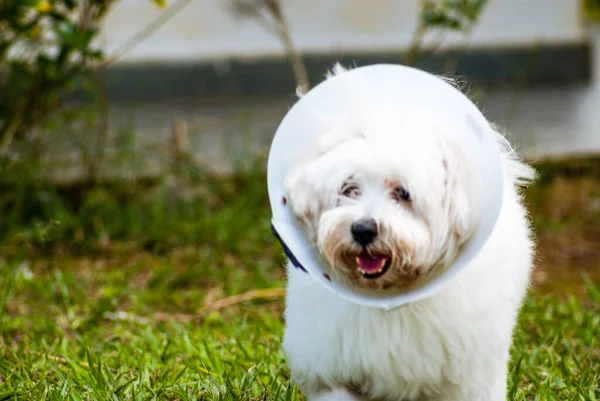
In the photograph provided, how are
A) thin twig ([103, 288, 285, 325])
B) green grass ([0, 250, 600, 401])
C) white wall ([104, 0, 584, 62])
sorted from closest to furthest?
green grass ([0, 250, 600, 401])
thin twig ([103, 288, 285, 325])
white wall ([104, 0, 584, 62])

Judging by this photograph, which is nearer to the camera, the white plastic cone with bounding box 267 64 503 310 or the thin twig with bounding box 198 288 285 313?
the white plastic cone with bounding box 267 64 503 310

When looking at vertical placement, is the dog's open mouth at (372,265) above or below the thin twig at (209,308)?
above

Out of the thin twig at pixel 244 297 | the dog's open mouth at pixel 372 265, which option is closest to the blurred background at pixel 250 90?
the thin twig at pixel 244 297

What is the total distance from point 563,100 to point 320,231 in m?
5.14

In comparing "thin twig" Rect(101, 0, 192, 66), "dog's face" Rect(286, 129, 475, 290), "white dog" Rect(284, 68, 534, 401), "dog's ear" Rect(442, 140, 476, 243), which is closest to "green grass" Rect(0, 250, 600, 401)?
"white dog" Rect(284, 68, 534, 401)

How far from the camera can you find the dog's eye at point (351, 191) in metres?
2.57

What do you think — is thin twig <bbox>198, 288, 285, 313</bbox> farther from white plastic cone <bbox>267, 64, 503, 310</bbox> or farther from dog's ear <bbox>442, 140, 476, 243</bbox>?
dog's ear <bbox>442, 140, 476, 243</bbox>

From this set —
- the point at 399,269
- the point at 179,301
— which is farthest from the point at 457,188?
the point at 179,301

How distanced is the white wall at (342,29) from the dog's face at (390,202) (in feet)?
15.3

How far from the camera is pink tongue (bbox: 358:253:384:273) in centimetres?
257

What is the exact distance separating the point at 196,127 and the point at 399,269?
168 inches

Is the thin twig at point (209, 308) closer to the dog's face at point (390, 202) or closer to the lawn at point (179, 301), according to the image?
the lawn at point (179, 301)

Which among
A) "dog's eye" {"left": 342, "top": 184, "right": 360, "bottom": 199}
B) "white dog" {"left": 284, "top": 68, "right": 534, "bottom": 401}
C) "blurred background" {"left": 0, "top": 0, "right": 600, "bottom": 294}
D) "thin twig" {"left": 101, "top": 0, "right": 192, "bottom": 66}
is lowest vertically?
"blurred background" {"left": 0, "top": 0, "right": 600, "bottom": 294}

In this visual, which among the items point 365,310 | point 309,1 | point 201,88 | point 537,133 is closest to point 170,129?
point 201,88
